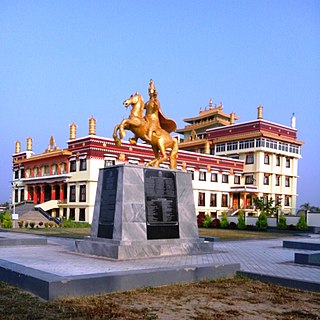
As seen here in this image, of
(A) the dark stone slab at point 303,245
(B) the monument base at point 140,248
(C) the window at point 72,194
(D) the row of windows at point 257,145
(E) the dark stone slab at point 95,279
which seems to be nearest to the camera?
(E) the dark stone slab at point 95,279

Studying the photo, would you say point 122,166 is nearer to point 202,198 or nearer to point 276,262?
point 276,262

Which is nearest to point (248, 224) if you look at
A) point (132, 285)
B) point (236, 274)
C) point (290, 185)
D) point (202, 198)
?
point (202, 198)

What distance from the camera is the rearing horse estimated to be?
43.0ft

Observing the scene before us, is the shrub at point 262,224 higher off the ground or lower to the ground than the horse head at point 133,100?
lower

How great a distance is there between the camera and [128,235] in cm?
1166

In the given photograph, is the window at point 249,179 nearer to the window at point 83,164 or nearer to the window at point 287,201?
the window at point 287,201

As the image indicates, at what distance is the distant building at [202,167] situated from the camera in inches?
1564

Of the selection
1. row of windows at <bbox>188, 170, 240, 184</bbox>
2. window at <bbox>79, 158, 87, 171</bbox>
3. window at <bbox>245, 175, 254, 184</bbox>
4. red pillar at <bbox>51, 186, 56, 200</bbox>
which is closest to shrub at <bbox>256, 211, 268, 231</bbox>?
row of windows at <bbox>188, 170, 240, 184</bbox>

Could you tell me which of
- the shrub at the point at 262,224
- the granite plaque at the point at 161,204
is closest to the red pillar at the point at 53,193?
the shrub at the point at 262,224

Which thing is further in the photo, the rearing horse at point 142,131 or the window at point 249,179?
the window at point 249,179

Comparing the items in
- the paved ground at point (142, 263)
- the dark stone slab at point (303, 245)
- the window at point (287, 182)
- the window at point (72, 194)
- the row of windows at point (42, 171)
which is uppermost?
the row of windows at point (42, 171)

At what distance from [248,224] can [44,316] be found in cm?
3204

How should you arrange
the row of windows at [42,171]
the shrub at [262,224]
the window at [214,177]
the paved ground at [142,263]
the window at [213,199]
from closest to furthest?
the paved ground at [142,263] → the shrub at [262,224] → the row of windows at [42,171] → the window at [213,199] → the window at [214,177]

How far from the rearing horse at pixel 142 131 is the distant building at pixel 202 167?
25.0 meters
